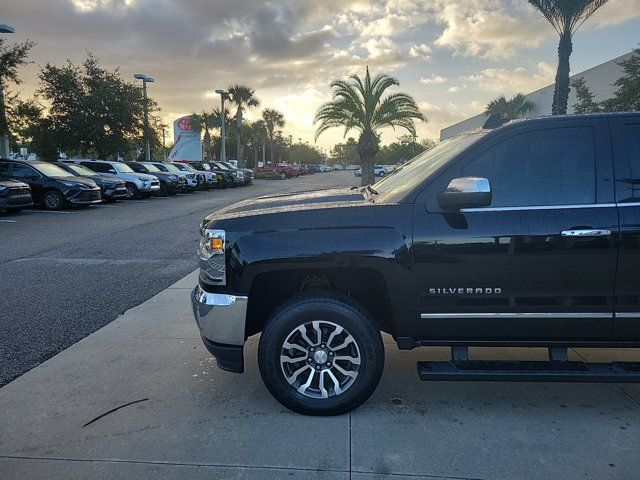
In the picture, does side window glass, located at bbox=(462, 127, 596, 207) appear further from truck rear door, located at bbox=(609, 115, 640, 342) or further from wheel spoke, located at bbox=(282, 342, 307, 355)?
wheel spoke, located at bbox=(282, 342, 307, 355)

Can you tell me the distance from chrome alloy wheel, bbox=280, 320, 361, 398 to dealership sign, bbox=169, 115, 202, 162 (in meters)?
50.8

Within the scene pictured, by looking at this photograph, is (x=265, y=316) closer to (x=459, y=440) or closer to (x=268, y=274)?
(x=268, y=274)

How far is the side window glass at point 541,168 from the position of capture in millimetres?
3262

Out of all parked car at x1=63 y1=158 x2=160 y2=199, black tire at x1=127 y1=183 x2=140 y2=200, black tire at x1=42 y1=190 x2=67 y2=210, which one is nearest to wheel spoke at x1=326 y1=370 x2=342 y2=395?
black tire at x1=42 y1=190 x2=67 y2=210

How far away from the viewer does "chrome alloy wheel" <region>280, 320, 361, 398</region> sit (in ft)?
10.8

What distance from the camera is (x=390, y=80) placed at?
71.4ft

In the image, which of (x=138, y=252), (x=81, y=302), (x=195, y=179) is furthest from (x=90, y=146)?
(x=81, y=302)

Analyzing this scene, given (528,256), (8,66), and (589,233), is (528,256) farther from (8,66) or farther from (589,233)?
(8,66)

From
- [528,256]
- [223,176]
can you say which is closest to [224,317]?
[528,256]

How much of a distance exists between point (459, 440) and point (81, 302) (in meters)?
4.76

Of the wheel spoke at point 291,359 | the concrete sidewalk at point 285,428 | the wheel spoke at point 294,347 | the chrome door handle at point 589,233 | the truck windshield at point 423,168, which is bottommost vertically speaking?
the concrete sidewalk at point 285,428

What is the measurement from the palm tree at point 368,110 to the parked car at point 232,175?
37.0ft

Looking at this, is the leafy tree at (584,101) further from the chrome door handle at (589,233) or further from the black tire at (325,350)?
the black tire at (325,350)

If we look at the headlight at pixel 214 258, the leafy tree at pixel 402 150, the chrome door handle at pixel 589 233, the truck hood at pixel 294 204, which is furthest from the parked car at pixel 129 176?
the leafy tree at pixel 402 150
